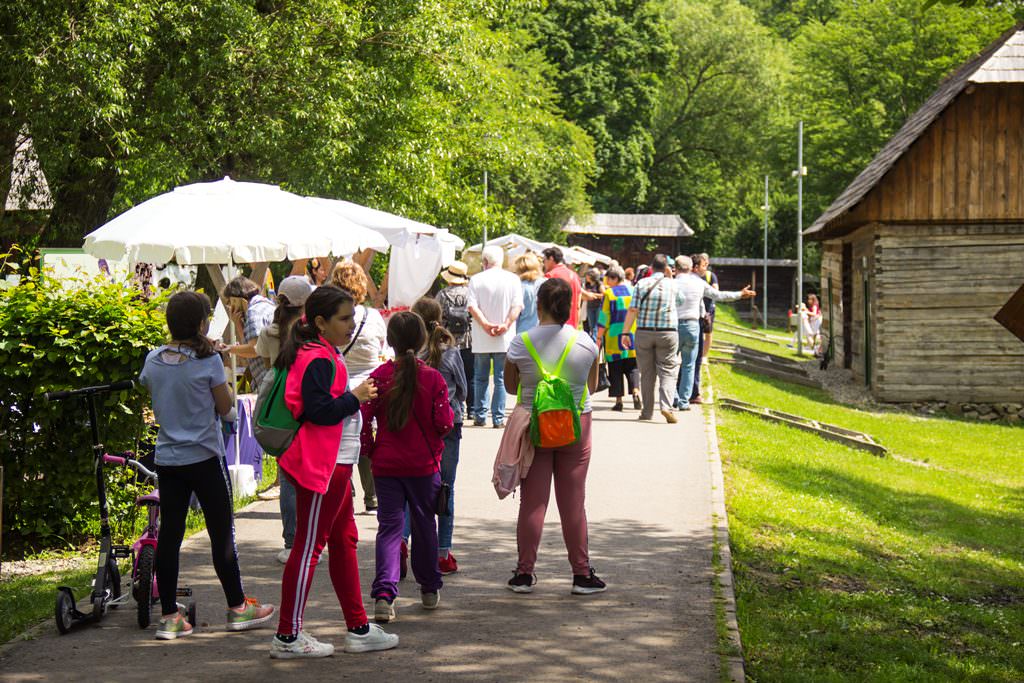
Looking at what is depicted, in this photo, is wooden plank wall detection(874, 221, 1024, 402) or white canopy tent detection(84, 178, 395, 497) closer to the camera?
white canopy tent detection(84, 178, 395, 497)

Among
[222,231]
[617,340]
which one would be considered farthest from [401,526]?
[617,340]

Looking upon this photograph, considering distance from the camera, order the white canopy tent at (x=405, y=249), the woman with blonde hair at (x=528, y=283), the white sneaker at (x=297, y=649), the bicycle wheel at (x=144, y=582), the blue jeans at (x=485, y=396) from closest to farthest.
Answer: the white sneaker at (x=297, y=649) → the bicycle wheel at (x=144, y=582) → the white canopy tent at (x=405, y=249) → the blue jeans at (x=485, y=396) → the woman with blonde hair at (x=528, y=283)

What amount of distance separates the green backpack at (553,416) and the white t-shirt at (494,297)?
6482mm

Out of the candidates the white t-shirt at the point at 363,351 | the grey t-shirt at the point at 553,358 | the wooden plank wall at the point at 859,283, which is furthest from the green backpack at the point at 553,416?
the wooden plank wall at the point at 859,283

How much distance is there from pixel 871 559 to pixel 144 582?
586 centimetres

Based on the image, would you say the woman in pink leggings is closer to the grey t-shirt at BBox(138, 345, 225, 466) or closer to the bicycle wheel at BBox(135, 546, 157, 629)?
the grey t-shirt at BBox(138, 345, 225, 466)

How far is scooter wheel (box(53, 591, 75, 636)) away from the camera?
21.0ft

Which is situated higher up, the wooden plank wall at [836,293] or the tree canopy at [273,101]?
the tree canopy at [273,101]

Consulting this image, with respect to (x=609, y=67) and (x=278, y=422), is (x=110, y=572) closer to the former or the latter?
(x=278, y=422)

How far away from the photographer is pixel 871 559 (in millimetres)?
9766

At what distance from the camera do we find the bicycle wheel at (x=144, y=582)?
6.48 metres

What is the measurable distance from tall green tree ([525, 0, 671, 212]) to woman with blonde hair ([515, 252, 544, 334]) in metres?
37.5

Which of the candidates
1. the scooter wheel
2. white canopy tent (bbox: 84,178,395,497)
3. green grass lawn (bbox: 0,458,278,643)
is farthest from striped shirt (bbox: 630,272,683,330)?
the scooter wheel

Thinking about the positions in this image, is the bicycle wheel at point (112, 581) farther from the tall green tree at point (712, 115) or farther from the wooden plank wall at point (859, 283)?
the tall green tree at point (712, 115)
